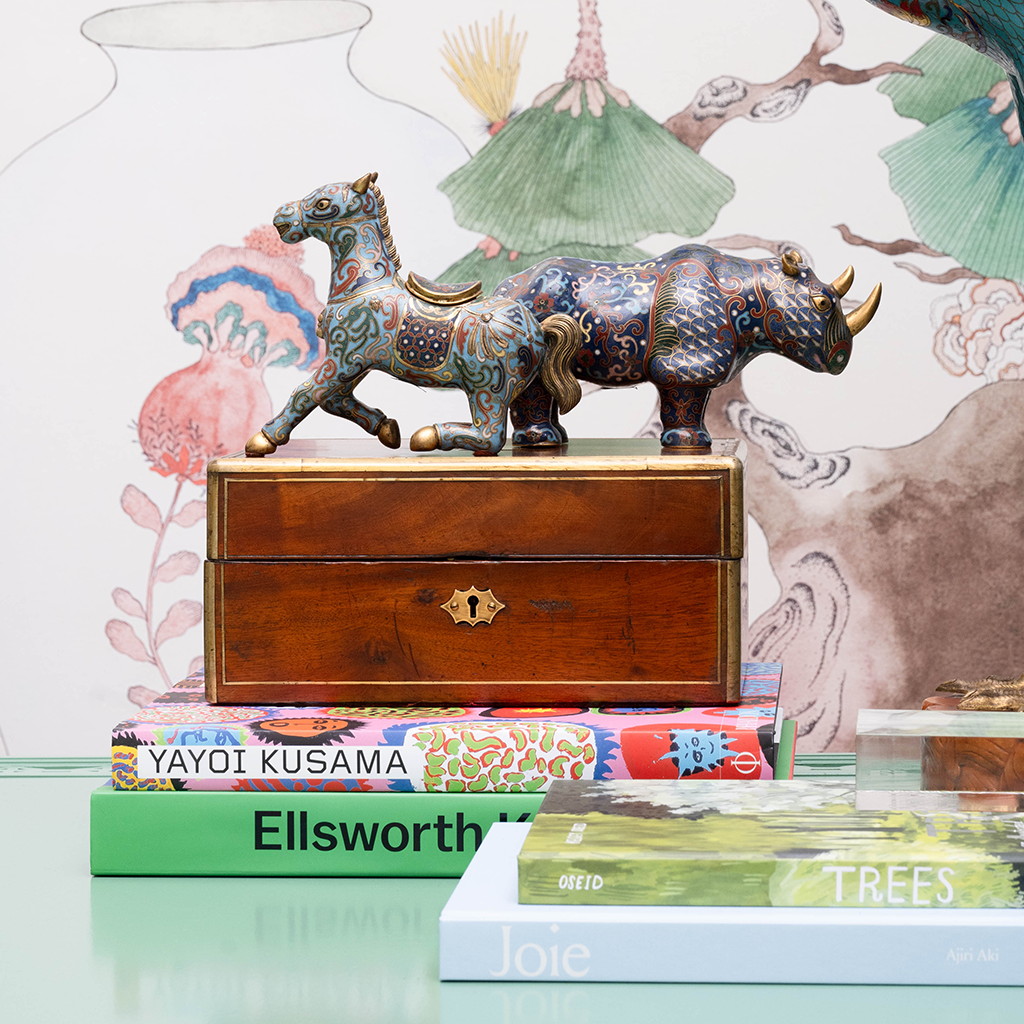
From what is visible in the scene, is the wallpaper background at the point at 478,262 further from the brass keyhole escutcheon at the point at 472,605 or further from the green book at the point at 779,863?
the green book at the point at 779,863

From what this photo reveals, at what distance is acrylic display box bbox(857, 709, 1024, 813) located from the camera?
58 centimetres

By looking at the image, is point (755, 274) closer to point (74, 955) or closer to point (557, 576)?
point (557, 576)

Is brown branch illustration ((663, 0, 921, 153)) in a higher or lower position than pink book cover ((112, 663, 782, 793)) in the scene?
higher

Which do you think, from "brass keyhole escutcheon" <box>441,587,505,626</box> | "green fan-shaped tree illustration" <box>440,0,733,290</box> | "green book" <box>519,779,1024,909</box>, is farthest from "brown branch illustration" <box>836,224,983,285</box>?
"green book" <box>519,779,1024,909</box>

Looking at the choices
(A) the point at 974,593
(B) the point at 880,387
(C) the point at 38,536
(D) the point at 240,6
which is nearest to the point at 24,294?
(C) the point at 38,536

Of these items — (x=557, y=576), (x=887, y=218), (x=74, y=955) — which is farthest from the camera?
(x=887, y=218)

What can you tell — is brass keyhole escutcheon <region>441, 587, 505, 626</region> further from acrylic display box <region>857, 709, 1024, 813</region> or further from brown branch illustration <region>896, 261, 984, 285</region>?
brown branch illustration <region>896, 261, 984, 285</region>

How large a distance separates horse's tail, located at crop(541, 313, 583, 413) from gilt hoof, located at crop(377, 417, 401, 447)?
101 mm

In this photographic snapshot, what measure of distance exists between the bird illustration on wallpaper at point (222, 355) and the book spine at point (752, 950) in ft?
2.85

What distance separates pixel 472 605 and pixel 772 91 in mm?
744

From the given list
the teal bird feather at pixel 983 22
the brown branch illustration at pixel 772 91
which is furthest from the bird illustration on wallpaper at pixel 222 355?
the teal bird feather at pixel 983 22

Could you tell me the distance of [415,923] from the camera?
589mm

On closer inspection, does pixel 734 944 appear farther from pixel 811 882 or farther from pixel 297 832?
pixel 297 832

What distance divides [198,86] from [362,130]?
0.55 feet
